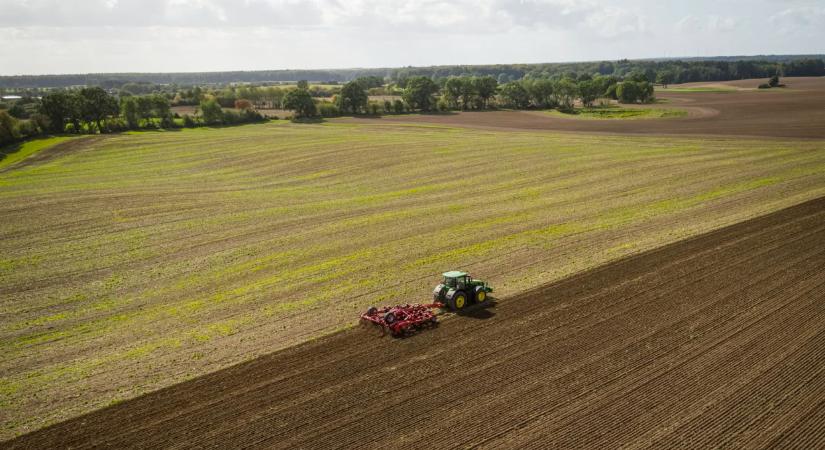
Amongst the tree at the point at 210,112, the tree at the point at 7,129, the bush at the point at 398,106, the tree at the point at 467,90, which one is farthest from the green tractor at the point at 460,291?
the tree at the point at 467,90

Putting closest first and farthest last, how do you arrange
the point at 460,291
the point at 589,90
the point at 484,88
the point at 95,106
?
the point at 460,291 < the point at 95,106 < the point at 589,90 < the point at 484,88

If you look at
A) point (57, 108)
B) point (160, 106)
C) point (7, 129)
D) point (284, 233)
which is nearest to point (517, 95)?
point (160, 106)

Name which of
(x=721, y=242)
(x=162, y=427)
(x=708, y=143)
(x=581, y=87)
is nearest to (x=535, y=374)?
(x=162, y=427)

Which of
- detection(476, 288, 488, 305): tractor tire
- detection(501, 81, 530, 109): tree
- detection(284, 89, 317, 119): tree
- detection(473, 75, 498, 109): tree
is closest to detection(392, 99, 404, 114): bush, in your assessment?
detection(284, 89, 317, 119): tree

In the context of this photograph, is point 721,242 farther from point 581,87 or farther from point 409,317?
point 581,87

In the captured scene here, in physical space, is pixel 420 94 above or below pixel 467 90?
below

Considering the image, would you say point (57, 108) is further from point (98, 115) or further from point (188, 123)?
point (188, 123)
